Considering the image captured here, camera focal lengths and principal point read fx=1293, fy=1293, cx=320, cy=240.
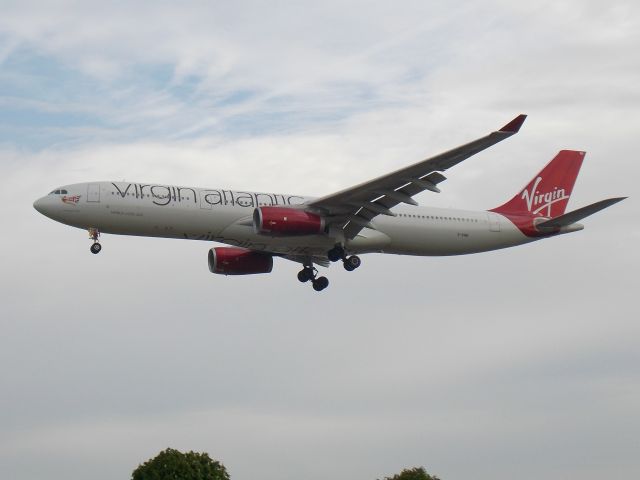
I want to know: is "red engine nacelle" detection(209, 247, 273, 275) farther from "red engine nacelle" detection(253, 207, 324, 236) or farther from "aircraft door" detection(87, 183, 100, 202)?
"aircraft door" detection(87, 183, 100, 202)

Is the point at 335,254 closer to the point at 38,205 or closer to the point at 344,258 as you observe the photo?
the point at 344,258

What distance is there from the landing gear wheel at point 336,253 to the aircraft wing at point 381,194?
2.05 ft

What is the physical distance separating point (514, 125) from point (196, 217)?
13.8 meters

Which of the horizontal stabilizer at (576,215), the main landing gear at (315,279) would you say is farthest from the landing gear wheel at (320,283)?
the horizontal stabilizer at (576,215)

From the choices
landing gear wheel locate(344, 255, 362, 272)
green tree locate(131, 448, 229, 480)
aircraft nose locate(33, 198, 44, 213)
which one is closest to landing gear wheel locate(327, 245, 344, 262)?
landing gear wheel locate(344, 255, 362, 272)

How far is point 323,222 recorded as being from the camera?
52.6 metres

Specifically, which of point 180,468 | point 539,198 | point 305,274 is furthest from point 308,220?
point 180,468

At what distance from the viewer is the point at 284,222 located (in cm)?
5106

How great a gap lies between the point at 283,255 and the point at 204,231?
22.3 ft

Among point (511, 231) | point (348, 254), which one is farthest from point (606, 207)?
point (348, 254)

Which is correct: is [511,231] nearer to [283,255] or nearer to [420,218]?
[420,218]

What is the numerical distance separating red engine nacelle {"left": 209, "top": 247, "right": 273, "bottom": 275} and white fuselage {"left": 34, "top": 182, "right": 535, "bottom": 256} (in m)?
2.86

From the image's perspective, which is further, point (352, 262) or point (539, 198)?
point (539, 198)

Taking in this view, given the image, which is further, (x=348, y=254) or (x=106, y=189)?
(x=348, y=254)
